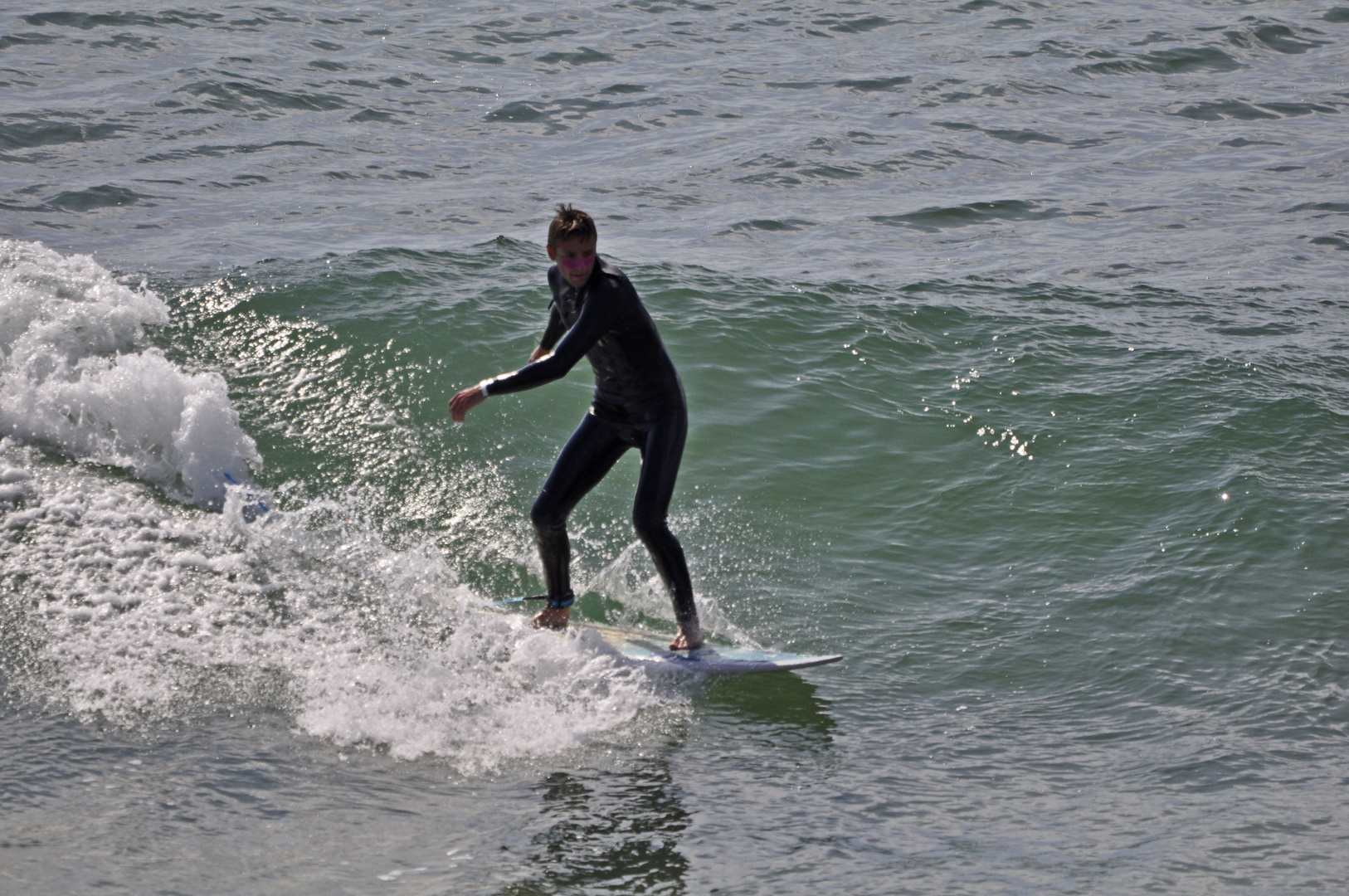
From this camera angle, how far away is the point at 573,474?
5.96 m

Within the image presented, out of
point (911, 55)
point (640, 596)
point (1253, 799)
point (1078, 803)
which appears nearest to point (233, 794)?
point (640, 596)

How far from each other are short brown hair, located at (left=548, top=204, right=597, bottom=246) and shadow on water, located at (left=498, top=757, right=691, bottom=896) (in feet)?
7.12

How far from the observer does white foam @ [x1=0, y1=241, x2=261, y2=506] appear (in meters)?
7.85

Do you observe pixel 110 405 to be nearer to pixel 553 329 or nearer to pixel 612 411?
pixel 553 329

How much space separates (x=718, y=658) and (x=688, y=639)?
189 millimetres

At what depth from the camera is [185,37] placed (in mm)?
20328

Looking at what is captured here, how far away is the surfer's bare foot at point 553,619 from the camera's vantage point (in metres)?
6.21

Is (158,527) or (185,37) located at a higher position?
(185,37)

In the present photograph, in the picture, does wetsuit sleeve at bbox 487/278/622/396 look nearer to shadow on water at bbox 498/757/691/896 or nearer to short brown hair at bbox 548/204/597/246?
short brown hair at bbox 548/204/597/246

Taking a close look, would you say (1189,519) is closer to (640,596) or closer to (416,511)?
(640,596)

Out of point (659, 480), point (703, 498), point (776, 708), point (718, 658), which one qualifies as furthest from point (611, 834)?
point (703, 498)

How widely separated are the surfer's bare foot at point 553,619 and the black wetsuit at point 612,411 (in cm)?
4

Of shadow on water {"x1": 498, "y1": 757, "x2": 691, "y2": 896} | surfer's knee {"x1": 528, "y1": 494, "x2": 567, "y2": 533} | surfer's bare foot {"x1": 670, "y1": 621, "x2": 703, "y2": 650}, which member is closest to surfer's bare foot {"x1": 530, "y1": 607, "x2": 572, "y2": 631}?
surfer's knee {"x1": 528, "y1": 494, "x2": 567, "y2": 533}

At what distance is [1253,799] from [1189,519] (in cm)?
309
